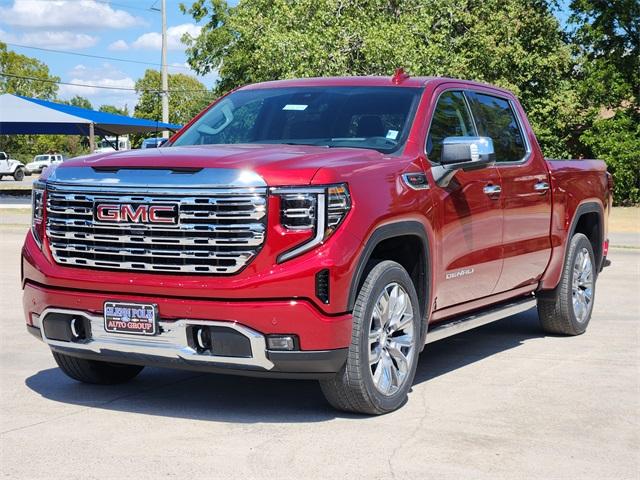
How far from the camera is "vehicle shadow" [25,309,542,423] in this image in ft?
19.7

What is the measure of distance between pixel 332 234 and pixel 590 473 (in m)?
1.71

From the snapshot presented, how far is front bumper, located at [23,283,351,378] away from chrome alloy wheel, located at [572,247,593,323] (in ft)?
13.1

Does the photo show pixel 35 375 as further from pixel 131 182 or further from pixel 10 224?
pixel 10 224

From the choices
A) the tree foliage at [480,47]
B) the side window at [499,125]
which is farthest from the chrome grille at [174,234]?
the tree foliage at [480,47]

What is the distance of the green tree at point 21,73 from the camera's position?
106 m

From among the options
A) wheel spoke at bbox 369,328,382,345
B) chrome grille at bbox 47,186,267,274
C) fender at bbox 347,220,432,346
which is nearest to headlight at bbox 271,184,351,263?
chrome grille at bbox 47,186,267,274

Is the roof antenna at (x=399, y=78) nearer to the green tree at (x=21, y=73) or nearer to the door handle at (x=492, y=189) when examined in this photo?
the door handle at (x=492, y=189)

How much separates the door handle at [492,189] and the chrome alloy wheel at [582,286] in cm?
188

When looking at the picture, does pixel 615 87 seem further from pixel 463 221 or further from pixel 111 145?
pixel 111 145

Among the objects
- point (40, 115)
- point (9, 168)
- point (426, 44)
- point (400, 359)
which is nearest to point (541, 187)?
point (400, 359)

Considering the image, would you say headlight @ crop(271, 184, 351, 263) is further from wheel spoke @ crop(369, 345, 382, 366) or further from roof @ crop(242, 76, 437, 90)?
roof @ crop(242, 76, 437, 90)

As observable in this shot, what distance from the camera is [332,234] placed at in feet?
17.8

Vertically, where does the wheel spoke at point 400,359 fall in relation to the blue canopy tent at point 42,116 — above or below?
below

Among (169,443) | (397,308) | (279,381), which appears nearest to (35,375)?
(279,381)
